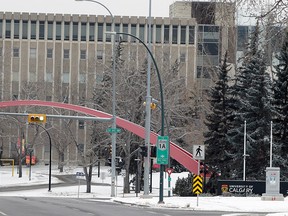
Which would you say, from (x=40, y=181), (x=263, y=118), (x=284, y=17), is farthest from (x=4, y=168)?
(x=284, y=17)

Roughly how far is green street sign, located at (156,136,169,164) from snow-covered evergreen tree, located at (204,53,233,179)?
1715 cm

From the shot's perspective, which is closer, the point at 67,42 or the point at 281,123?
the point at 281,123

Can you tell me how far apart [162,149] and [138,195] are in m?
19.1

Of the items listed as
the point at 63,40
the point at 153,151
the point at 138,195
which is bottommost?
the point at 138,195

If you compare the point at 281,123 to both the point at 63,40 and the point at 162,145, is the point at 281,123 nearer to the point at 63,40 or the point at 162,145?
the point at 162,145

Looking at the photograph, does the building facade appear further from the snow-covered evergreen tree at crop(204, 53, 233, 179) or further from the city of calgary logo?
the city of calgary logo

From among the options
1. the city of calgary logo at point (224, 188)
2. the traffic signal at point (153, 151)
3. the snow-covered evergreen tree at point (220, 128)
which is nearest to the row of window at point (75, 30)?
the snow-covered evergreen tree at point (220, 128)

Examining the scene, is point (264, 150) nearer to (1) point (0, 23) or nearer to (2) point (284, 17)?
(2) point (284, 17)

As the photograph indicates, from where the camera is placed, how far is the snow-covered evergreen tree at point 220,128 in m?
55.9

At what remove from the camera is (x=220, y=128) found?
56.6 meters

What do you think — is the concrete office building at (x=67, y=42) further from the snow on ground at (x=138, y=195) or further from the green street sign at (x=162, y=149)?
the green street sign at (x=162, y=149)

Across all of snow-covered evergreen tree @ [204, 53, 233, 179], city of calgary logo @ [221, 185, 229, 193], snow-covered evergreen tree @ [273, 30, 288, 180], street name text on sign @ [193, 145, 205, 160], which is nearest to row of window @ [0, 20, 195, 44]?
snow-covered evergreen tree @ [204, 53, 233, 179]

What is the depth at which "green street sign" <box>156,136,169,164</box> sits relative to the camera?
3841cm

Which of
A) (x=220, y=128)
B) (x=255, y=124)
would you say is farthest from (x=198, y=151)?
(x=220, y=128)
